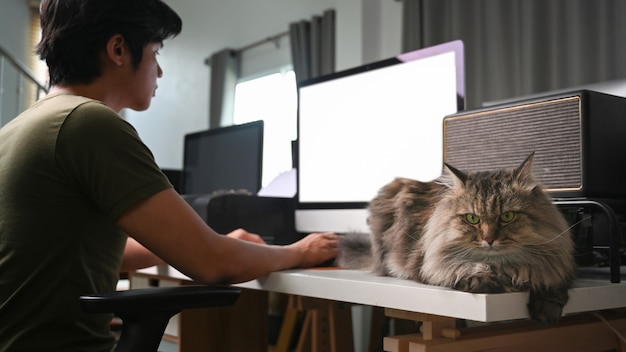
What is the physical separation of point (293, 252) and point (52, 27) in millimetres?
634

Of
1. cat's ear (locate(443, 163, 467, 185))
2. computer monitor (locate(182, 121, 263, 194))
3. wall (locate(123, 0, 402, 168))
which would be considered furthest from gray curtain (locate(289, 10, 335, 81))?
cat's ear (locate(443, 163, 467, 185))

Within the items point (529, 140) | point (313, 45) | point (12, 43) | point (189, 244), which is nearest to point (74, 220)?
point (189, 244)

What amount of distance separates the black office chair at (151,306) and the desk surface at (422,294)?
8.2 inches

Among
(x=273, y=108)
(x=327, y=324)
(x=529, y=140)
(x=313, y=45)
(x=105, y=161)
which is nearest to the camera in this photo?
(x=105, y=161)

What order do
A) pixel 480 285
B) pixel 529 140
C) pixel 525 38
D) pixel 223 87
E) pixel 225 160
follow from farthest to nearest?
pixel 223 87, pixel 525 38, pixel 225 160, pixel 529 140, pixel 480 285

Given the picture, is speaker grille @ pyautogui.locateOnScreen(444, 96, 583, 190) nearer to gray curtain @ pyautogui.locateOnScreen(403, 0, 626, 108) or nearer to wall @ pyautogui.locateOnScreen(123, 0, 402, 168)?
gray curtain @ pyautogui.locateOnScreen(403, 0, 626, 108)

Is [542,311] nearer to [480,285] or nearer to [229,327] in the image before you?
[480,285]

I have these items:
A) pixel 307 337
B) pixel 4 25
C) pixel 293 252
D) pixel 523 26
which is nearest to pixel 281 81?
pixel 523 26

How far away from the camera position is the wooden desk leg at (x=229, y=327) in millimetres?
1615

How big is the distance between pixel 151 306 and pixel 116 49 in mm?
521

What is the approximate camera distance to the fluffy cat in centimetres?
84

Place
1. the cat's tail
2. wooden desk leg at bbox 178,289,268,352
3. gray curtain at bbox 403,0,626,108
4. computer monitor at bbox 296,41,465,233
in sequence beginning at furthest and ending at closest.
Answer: gray curtain at bbox 403,0,626,108 → wooden desk leg at bbox 178,289,268,352 → computer monitor at bbox 296,41,465,233 → the cat's tail

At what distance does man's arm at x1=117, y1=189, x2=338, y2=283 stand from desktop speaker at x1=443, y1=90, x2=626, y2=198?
457mm

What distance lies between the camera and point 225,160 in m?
2.40
